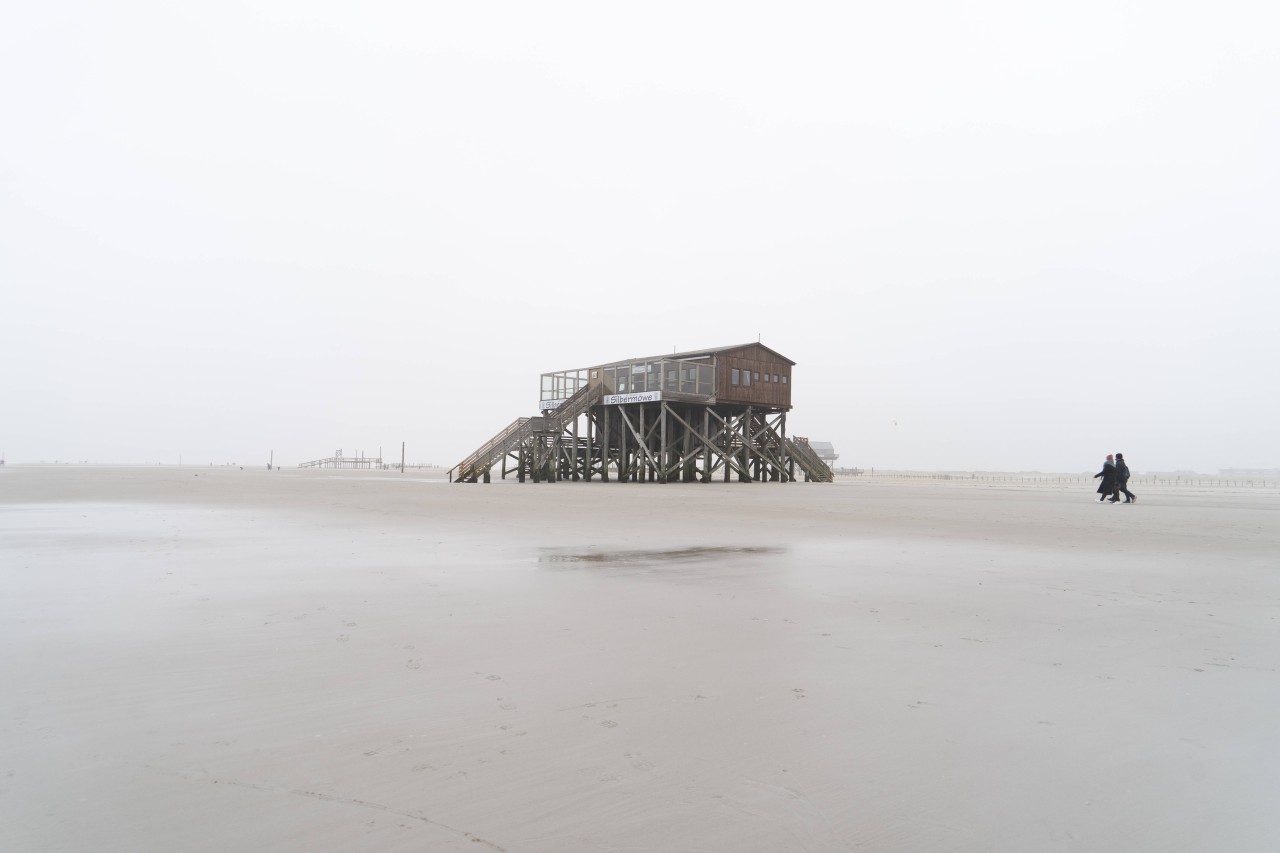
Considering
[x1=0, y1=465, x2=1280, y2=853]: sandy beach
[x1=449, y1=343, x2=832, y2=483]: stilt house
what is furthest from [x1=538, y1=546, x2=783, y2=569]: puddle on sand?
[x1=449, y1=343, x2=832, y2=483]: stilt house

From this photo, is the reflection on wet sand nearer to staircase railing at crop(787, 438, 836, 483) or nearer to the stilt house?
the stilt house

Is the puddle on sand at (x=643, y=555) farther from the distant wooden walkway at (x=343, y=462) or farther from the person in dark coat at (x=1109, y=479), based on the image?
the distant wooden walkway at (x=343, y=462)

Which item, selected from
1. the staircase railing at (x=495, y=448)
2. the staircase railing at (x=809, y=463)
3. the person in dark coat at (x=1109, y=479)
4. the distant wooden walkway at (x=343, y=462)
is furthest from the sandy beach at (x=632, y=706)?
the distant wooden walkway at (x=343, y=462)

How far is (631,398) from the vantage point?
3675cm

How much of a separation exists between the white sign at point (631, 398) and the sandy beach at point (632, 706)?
27.3 m

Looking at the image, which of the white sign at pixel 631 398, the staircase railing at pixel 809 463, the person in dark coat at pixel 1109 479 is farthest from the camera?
the staircase railing at pixel 809 463

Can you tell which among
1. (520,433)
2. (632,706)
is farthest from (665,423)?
(632,706)

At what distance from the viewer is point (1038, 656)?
15.0 feet

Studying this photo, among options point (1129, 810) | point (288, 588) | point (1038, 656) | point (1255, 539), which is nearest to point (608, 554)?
point (288, 588)

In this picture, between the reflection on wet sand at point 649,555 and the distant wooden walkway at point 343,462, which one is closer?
the reflection on wet sand at point 649,555

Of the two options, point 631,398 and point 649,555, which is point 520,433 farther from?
point 649,555

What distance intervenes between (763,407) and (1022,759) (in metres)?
38.3

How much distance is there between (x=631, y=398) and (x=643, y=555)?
1092 inches

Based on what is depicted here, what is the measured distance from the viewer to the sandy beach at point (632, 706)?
2.47 meters
